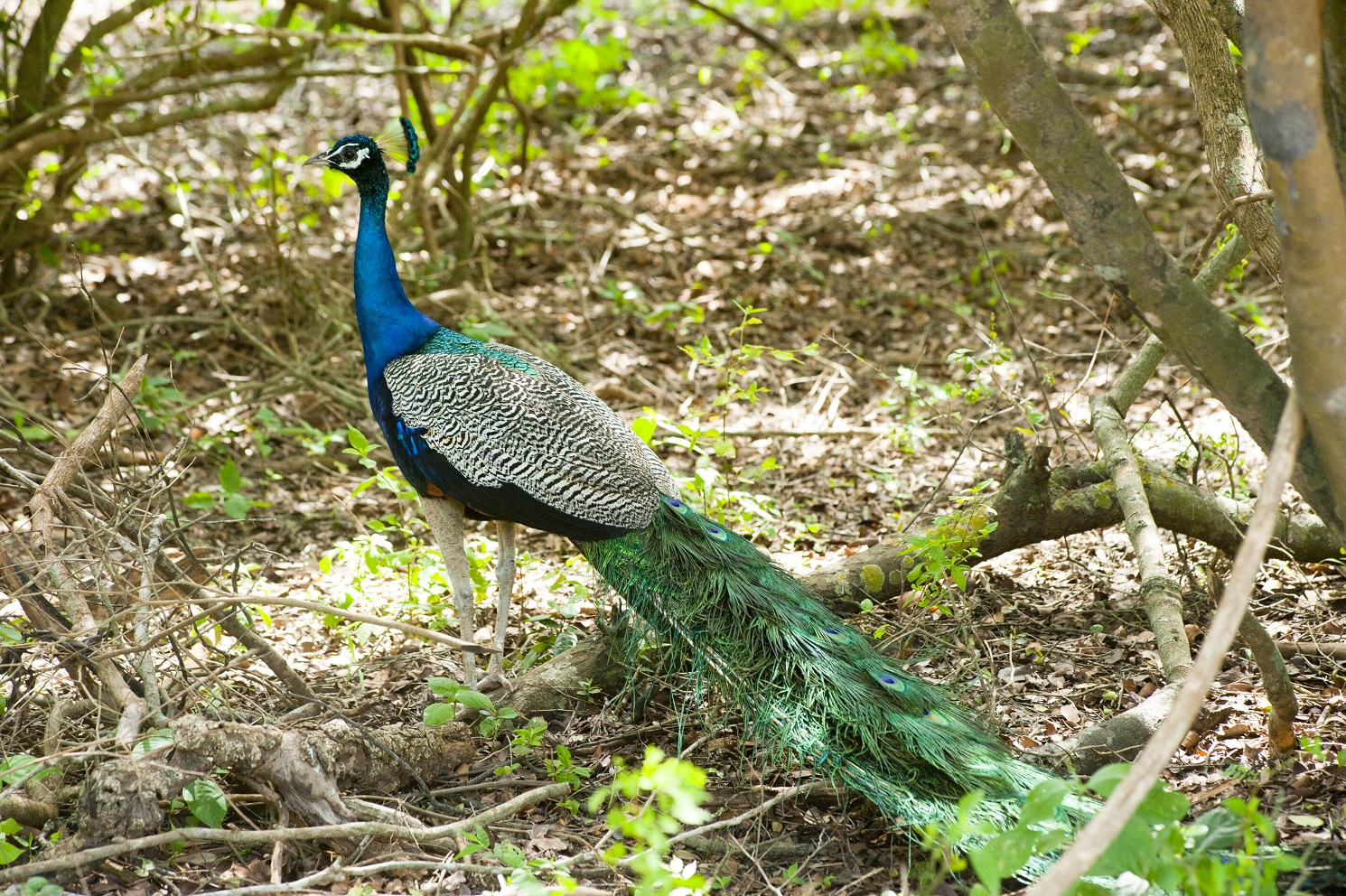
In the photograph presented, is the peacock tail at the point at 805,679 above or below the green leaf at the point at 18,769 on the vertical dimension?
above

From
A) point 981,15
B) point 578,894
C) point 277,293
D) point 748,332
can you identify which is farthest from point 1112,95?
point 578,894

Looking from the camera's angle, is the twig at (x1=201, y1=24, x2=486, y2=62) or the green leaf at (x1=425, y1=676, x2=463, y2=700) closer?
the green leaf at (x1=425, y1=676, x2=463, y2=700)

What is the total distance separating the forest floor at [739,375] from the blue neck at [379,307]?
0.94 metres

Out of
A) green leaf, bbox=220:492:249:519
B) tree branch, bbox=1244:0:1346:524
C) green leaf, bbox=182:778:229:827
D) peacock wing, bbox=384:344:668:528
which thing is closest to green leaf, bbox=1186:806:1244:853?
tree branch, bbox=1244:0:1346:524

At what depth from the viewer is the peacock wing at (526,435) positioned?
4305mm

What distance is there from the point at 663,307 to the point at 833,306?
137cm

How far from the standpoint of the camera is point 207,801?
3.19m

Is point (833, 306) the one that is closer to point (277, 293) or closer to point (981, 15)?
point (277, 293)

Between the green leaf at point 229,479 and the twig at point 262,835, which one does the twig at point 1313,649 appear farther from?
the green leaf at point 229,479

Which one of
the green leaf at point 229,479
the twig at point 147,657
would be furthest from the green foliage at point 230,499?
the twig at point 147,657

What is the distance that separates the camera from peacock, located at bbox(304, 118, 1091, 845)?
3369 millimetres

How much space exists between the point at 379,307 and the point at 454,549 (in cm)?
115

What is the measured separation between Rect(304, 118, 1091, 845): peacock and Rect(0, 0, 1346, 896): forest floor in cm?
24

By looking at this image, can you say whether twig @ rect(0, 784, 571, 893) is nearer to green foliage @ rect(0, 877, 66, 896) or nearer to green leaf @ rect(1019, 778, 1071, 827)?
green foliage @ rect(0, 877, 66, 896)
